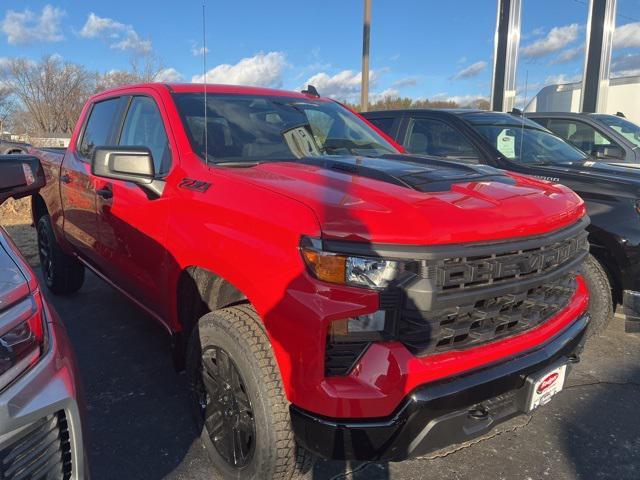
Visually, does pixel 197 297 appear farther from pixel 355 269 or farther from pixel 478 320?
pixel 478 320

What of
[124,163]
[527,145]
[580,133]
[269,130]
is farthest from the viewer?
[580,133]

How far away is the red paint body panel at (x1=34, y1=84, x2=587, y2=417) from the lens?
1768 mm

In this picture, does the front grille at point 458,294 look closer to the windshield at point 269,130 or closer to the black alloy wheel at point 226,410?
the black alloy wheel at point 226,410

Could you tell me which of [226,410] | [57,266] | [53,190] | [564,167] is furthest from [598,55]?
[226,410]

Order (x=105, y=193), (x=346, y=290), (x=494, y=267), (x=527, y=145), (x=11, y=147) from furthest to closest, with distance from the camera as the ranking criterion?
1. (x=11, y=147)
2. (x=527, y=145)
3. (x=105, y=193)
4. (x=494, y=267)
5. (x=346, y=290)

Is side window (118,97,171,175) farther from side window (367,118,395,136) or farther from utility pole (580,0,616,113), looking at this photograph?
utility pole (580,0,616,113)

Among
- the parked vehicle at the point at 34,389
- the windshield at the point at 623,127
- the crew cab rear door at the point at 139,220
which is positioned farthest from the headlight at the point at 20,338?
the windshield at the point at 623,127

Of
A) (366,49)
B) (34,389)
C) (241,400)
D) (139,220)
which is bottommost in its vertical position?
(241,400)

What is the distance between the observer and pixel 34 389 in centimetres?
141

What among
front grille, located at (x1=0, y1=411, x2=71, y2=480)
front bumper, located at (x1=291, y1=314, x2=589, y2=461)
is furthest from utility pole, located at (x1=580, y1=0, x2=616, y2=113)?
front grille, located at (x1=0, y1=411, x2=71, y2=480)

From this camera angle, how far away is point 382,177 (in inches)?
90.2

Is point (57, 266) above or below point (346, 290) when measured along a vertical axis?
below

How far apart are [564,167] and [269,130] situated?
2.71m

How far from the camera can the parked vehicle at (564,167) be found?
345 centimetres
